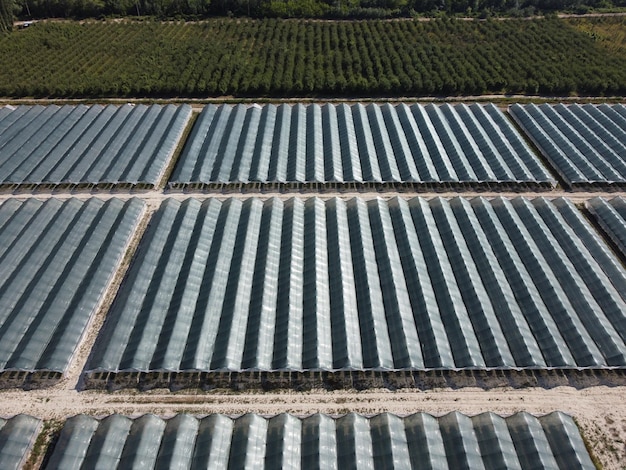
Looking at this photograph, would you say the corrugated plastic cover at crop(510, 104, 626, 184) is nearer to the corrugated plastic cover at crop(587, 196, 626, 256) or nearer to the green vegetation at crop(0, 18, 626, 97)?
the corrugated plastic cover at crop(587, 196, 626, 256)

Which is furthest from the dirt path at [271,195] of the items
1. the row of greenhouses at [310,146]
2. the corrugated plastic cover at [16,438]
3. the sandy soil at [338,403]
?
the corrugated plastic cover at [16,438]

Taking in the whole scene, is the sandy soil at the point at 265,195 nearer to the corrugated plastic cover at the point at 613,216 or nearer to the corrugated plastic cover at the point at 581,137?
the corrugated plastic cover at the point at 613,216

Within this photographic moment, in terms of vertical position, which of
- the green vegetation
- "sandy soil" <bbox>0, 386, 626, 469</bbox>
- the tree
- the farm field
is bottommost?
"sandy soil" <bbox>0, 386, 626, 469</bbox>

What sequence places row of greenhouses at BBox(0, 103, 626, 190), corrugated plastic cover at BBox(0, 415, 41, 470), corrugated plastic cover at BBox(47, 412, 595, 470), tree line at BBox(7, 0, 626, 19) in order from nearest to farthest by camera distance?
1. corrugated plastic cover at BBox(0, 415, 41, 470)
2. corrugated plastic cover at BBox(47, 412, 595, 470)
3. row of greenhouses at BBox(0, 103, 626, 190)
4. tree line at BBox(7, 0, 626, 19)

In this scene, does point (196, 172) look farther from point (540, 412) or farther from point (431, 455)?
point (540, 412)

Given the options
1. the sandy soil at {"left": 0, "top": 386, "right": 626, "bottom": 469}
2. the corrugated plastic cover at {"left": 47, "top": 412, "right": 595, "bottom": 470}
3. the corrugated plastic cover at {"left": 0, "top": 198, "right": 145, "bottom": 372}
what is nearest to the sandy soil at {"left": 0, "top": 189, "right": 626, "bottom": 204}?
the corrugated plastic cover at {"left": 0, "top": 198, "right": 145, "bottom": 372}

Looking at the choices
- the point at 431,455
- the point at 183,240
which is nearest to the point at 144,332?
the point at 183,240

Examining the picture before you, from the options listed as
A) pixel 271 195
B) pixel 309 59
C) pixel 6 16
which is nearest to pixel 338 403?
pixel 271 195
